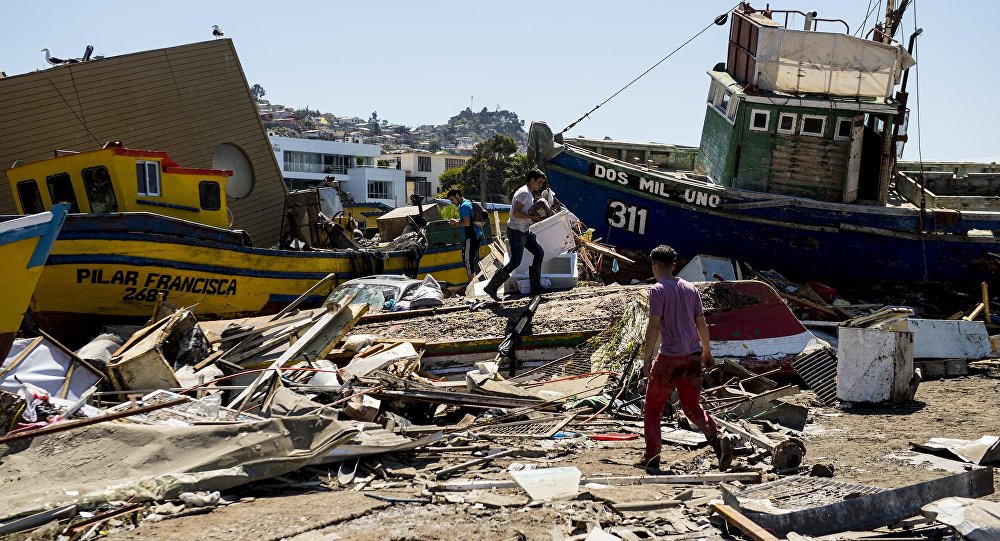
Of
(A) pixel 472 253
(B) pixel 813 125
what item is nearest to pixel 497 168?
(A) pixel 472 253

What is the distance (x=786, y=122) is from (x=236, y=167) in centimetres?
1184

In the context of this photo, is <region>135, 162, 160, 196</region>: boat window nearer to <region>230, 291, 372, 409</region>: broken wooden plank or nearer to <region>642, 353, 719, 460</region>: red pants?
<region>230, 291, 372, 409</region>: broken wooden plank

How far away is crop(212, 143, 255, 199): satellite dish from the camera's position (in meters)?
18.5

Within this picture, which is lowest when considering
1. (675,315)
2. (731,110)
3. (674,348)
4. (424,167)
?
(674,348)

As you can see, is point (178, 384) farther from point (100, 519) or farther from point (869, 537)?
point (869, 537)

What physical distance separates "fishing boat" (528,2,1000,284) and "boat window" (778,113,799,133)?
0.02 metres

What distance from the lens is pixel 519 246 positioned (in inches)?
391

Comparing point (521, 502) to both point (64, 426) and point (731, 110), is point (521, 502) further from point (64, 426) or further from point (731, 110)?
point (731, 110)

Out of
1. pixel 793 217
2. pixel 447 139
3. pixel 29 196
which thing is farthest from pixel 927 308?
pixel 447 139

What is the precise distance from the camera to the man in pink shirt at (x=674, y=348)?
18.5 feet

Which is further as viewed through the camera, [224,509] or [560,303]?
[560,303]

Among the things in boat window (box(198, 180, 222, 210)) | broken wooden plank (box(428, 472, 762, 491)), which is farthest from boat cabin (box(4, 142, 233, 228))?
broken wooden plank (box(428, 472, 762, 491))

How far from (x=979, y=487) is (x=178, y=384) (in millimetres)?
6437

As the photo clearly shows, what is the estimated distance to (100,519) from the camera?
4.47m
